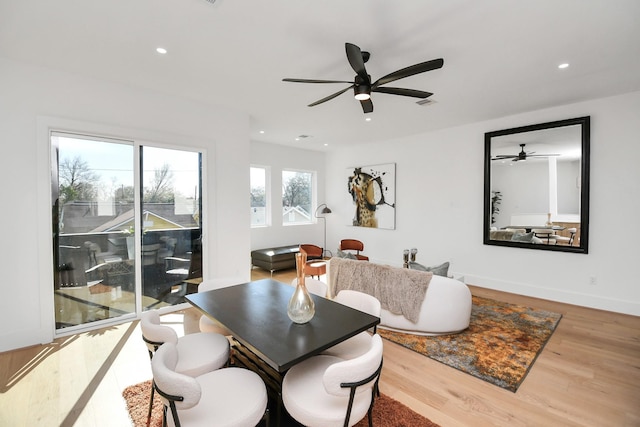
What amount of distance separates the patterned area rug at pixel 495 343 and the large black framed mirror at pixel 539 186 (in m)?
1.26

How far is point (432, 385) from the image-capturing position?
2271 millimetres

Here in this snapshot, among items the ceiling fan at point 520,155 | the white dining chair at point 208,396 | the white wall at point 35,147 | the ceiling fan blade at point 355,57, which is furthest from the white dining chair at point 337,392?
the ceiling fan at point 520,155

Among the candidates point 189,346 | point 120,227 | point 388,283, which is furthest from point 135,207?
point 388,283

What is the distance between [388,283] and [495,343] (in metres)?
1.22

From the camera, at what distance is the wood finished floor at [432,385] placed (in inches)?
76.3

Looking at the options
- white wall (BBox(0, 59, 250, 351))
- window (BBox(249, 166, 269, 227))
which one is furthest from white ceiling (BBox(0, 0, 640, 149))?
window (BBox(249, 166, 269, 227))

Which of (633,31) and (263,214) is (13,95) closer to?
(263,214)

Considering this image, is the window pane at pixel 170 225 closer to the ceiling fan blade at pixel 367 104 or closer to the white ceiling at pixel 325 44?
the white ceiling at pixel 325 44

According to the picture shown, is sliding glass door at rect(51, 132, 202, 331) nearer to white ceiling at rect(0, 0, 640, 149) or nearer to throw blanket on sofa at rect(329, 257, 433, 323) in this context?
white ceiling at rect(0, 0, 640, 149)

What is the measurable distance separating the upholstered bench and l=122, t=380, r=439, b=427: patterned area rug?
355cm

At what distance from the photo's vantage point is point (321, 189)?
25.5ft

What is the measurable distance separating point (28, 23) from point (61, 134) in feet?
3.78

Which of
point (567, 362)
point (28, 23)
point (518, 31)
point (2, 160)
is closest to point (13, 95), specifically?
point (2, 160)

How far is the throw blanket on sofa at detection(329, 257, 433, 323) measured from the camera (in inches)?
117
